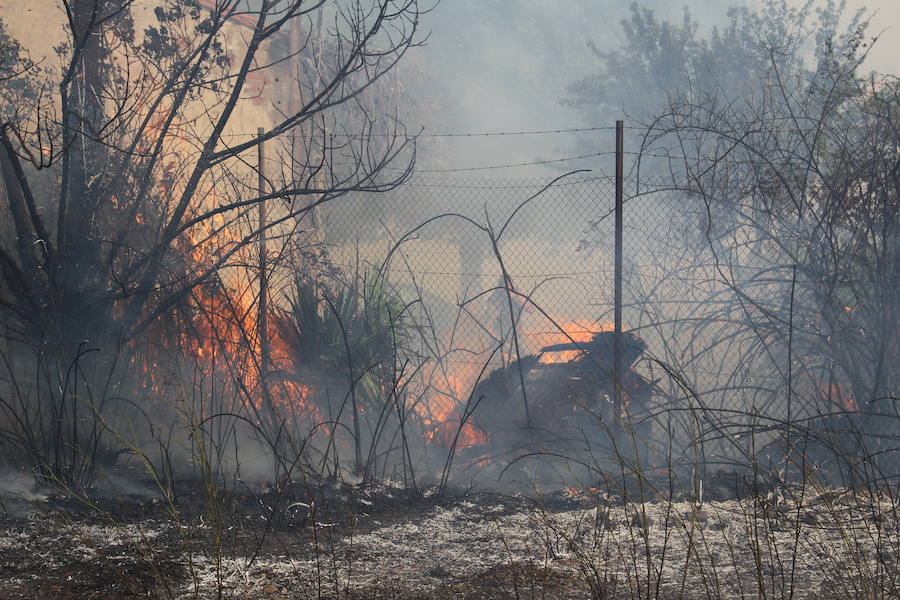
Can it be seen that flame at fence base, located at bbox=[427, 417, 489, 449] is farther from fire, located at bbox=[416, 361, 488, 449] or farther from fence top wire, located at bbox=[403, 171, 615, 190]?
fence top wire, located at bbox=[403, 171, 615, 190]

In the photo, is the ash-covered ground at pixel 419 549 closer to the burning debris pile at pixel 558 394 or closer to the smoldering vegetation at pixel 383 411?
the smoldering vegetation at pixel 383 411

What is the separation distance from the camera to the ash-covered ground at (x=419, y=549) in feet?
10.6

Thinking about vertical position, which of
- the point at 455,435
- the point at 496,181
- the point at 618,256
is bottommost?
the point at 455,435

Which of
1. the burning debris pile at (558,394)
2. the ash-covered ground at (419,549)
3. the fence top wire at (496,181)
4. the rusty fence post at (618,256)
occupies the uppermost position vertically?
the fence top wire at (496,181)

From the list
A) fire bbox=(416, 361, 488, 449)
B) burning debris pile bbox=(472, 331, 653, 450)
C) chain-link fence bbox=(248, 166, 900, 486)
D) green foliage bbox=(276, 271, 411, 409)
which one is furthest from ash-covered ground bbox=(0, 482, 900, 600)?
green foliage bbox=(276, 271, 411, 409)

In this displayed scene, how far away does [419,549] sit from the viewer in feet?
13.8

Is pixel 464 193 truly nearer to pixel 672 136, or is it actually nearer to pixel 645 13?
pixel 672 136

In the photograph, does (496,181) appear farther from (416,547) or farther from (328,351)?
(416,547)

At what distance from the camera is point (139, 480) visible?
5121 mm

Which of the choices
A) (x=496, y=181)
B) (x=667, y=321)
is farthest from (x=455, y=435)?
(x=496, y=181)

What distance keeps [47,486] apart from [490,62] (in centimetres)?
3142

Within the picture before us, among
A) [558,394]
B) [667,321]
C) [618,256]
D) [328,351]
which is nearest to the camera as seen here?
[667,321]

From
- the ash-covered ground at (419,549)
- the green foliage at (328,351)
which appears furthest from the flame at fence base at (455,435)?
the ash-covered ground at (419,549)

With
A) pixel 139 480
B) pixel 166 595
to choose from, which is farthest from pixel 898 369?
pixel 139 480
